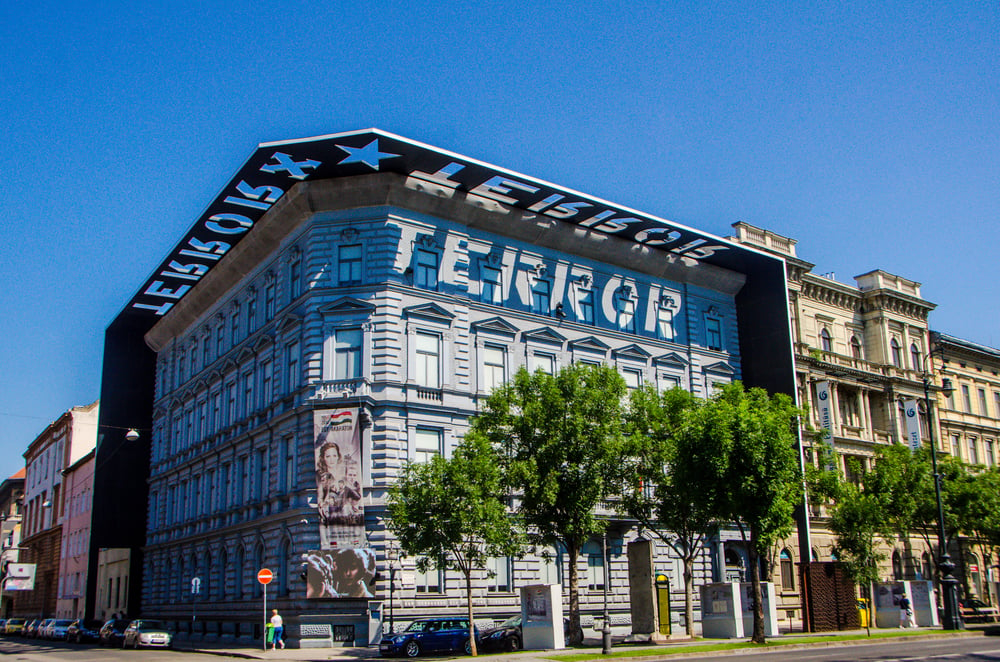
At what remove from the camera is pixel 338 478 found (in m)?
38.4

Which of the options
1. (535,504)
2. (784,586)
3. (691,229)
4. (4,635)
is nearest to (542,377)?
(535,504)

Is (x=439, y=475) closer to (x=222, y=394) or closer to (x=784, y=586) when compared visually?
(x=222, y=394)

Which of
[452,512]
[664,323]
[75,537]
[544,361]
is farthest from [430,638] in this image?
[75,537]

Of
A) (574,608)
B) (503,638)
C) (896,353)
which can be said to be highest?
(896,353)

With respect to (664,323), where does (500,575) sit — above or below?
below

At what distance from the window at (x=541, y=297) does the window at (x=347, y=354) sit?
32.2ft

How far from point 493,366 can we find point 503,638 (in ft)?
43.9

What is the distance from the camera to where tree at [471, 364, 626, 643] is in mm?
35281

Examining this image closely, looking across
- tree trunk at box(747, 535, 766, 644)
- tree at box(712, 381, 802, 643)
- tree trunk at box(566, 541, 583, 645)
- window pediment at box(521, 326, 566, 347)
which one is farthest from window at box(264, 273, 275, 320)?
tree trunk at box(747, 535, 766, 644)

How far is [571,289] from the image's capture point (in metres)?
47.8

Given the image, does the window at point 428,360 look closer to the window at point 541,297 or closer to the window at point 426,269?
the window at point 426,269

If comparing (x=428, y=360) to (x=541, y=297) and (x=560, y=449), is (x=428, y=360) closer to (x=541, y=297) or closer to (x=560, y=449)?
(x=541, y=297)

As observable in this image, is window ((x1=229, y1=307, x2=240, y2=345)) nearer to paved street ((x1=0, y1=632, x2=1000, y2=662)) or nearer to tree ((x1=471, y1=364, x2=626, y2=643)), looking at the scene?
paved street ((x1=0, y1=632, x2=1000, y2=662))

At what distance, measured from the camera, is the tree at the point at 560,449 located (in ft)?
116
